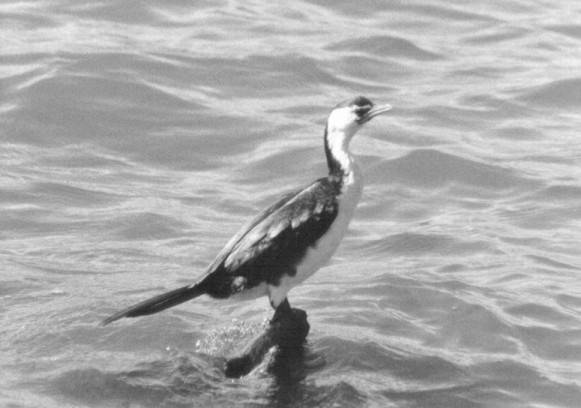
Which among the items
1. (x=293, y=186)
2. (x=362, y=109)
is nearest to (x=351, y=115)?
(x=362, y=109)

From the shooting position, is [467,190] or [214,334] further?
[467,190]

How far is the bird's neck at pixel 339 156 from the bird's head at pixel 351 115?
0.09 feet

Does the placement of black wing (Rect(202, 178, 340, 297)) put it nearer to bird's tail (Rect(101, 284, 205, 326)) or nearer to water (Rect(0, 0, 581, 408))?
bird's tail (Rect(101, 284, 205, 326))

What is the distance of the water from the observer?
31.0 ft

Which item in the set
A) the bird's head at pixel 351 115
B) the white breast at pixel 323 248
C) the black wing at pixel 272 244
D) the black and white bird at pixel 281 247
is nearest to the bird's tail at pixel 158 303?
the black and white bird at pixel 281 247

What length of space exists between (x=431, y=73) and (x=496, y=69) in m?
0.81

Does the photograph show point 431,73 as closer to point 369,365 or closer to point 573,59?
point 573,59

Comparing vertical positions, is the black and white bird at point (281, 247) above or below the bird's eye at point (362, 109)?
below

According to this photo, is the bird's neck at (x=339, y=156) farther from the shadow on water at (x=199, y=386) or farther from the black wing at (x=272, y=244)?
the shadow on water at (x=199, y=386)

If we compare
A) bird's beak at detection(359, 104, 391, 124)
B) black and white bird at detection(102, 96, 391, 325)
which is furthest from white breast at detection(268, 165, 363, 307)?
bird's beak at detection(359, 104, 391, 124)

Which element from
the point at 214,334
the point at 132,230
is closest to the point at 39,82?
the point at 132,230

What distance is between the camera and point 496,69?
17.2 metres

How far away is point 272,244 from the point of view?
9109mm

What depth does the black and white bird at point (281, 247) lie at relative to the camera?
354 inches
